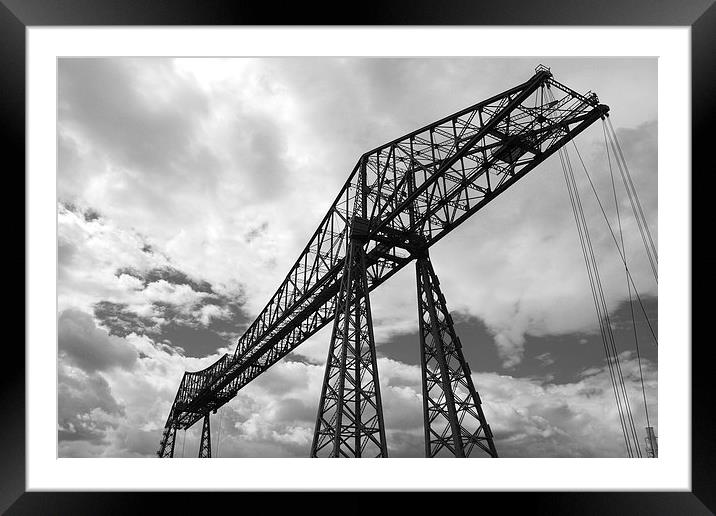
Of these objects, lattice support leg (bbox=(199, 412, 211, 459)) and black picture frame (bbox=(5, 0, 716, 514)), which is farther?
lattice support leg (bbox=(199, 412, 211, 459))

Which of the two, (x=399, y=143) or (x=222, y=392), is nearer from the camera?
(x=399, y=143)

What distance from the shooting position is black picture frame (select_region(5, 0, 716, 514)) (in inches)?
214

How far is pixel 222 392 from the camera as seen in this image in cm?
3788

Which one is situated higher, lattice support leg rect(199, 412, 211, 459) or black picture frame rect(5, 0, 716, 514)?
black picture frame rect(5, 0, 716, 514)
